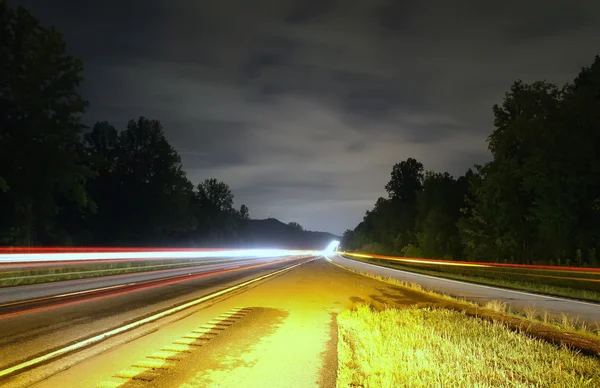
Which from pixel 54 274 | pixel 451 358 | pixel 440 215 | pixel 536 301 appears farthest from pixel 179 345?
pixel 440 215

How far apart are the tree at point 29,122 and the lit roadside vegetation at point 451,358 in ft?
146

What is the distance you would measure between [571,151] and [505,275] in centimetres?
1457

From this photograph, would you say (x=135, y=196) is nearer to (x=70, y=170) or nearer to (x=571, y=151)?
(x=70, y=170)

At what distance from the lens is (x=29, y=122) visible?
45750mm

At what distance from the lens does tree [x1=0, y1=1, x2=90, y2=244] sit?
45000 millimetres

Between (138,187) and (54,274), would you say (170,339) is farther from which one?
(138,187)

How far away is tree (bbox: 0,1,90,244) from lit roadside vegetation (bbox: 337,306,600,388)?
44517 millimetres

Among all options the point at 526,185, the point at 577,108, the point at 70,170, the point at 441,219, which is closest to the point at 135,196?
the point at 70,170

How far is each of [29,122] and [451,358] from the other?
49113 mm

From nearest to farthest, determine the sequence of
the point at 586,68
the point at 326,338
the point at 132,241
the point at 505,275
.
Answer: the point at 326,338 < the point at 505,275 < the point at 586,68 < the point at 132,241

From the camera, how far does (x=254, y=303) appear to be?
51.5ft

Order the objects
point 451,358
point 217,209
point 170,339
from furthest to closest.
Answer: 1. point 217,209
2. point 170,339
3. point 451,358

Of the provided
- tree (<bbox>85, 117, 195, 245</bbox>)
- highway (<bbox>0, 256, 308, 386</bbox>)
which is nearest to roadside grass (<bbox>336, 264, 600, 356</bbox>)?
highway (<bbox>0, 256, 308, 386</bbox>)

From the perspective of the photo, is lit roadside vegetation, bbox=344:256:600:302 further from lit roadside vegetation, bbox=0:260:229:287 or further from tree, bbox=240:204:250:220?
tree, bbox=240:204:250:220
